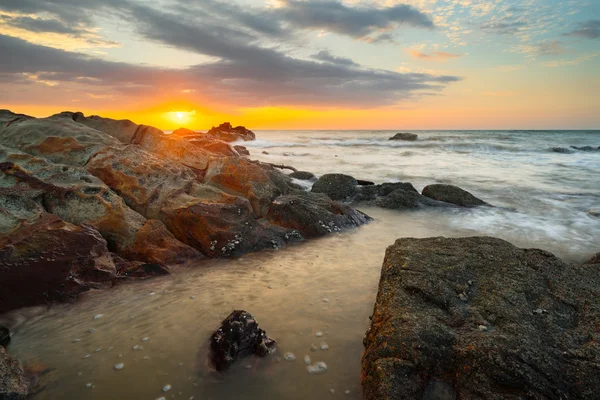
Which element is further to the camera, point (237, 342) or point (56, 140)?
point (56, 140)

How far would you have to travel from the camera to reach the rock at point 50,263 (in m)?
4.04

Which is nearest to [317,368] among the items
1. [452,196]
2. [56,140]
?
[56,140]

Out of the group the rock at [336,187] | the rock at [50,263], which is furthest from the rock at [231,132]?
the rock at [50,263]

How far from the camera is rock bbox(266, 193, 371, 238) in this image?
6934 millimetres

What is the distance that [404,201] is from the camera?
9.66 meters

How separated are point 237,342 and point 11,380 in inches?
66.8

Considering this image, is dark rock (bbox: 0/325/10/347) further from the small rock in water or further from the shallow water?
the small rock in water

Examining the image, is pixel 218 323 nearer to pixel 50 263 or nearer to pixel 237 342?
pixel 237 342

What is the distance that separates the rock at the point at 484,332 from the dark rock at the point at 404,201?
564 cm

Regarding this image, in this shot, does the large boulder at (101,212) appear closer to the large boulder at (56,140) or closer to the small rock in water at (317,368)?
the large boulder at (56,140)

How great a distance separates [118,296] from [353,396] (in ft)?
10.1

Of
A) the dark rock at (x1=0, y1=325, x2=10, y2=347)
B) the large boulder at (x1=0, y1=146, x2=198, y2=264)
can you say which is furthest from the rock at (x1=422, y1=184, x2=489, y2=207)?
the dark rock at (x1=0, y1=325, x2=10, y2=347)

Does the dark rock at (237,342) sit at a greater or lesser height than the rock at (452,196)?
lesser

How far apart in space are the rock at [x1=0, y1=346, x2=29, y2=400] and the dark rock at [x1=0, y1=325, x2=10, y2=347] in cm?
75
